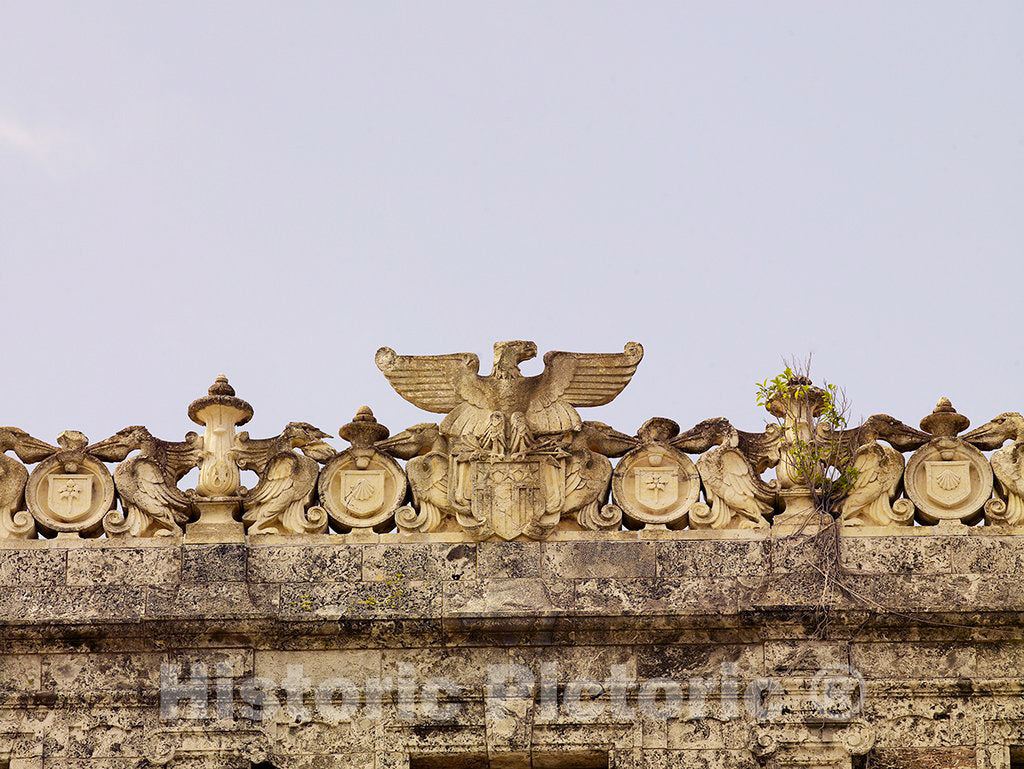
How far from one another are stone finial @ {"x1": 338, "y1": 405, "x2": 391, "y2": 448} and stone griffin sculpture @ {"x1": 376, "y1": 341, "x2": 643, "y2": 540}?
0.07 meters

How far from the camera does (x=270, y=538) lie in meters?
19.2

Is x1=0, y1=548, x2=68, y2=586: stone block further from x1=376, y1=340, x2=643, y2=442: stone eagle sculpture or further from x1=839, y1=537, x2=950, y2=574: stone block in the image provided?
x1=839, y1=537, x2=950, y2=574: stone block

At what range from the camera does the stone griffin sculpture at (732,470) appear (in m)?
19.1

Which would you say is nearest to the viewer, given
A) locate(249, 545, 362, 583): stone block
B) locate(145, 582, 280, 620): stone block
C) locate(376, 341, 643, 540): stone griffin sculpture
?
locate(145, 582, 280, 620): stone block

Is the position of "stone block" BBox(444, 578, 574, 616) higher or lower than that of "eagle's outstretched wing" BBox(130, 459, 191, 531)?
lower

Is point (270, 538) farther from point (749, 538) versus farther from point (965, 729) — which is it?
point (965, 729)

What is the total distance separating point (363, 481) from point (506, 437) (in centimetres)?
88

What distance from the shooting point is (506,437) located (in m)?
19.2

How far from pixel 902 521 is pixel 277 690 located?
3.74 metres

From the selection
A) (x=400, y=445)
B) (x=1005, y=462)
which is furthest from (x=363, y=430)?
(x=1005, y=462)

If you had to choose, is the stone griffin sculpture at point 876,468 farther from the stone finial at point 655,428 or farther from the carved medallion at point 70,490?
the carved medallion at point 70,490

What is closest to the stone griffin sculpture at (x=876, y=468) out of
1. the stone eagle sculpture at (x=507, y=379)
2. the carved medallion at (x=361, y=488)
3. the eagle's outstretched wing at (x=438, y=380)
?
the stone eagle sculpture at (x=507, y=379)

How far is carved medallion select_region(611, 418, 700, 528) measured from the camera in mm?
19156

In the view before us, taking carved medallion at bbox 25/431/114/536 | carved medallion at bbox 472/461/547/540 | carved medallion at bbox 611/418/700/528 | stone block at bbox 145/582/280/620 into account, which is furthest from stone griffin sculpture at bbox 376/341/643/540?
carved medallion at bbox 25/431/114/536
